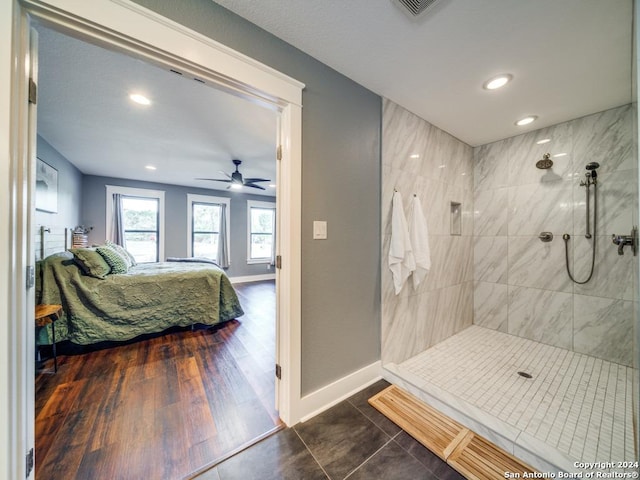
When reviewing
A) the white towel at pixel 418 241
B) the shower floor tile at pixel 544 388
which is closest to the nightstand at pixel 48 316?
the shower floor tile at pixel 544 388

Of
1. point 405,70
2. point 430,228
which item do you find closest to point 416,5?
point 405,70

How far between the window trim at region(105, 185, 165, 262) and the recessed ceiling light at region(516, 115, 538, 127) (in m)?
6.32

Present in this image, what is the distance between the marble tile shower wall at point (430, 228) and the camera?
200cm

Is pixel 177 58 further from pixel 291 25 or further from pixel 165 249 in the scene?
pixel 165 249

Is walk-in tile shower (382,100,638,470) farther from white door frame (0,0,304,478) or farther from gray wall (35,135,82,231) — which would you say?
gray wall (35,135,82,231)

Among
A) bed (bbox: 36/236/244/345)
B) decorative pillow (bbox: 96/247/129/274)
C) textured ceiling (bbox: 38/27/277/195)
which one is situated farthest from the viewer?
decorative pillow (bbox: 96/247/129/274)

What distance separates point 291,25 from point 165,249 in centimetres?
536

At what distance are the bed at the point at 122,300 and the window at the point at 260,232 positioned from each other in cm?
340

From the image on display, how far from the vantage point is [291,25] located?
1288 mm

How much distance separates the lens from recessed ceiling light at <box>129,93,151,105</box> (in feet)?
6.54

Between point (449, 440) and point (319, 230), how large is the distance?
4.87 ft

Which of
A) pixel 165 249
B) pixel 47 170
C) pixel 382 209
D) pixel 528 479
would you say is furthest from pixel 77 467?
pixel 165 249

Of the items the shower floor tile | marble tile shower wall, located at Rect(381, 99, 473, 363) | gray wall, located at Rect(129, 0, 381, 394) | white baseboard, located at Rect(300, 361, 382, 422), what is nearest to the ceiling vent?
gray wall, located at Rect(129, 0, 381, 394)

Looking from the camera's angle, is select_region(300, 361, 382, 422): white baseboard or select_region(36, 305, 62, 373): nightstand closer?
select_region(300, 361, 382, 422): white baseboard
